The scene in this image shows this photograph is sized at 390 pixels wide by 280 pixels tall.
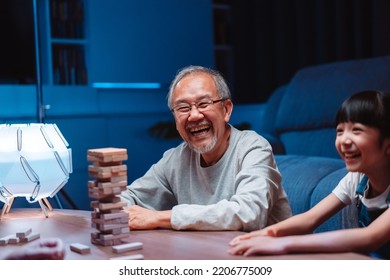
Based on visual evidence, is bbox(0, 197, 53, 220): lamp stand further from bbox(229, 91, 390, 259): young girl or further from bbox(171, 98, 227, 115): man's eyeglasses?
bbox(229, 91, 390, 259): young girl

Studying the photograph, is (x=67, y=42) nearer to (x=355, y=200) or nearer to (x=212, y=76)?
(x=212, y=76)

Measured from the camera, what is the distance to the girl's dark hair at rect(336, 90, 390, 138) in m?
1.02

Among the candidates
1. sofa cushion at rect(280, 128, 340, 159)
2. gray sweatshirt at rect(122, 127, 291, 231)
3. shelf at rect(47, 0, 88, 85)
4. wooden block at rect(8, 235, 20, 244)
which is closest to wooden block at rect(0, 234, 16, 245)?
wooden block at rect(8, 235, 20, 244)

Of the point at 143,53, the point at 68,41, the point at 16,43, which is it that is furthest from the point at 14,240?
the point at 143,53

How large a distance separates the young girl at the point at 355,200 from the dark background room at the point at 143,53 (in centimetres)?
163

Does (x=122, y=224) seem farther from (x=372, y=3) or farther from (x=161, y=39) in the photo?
(x=161, y=39)

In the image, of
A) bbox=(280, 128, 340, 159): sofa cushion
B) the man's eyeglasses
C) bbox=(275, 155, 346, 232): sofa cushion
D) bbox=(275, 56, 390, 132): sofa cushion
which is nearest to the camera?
the man's eyeglasses

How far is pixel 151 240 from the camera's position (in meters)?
0.95

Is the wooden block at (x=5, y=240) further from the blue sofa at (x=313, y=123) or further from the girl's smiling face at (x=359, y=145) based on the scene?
the blue sofa at (x=313, y=123)

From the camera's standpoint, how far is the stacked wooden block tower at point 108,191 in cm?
88

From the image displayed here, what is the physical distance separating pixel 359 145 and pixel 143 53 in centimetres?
280

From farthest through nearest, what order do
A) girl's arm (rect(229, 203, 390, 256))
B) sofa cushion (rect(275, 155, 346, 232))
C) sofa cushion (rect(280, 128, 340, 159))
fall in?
1. sofa cushion (rect(280, 128, 340, 159))
2. sofa cushion (rect(275, 155, 346, 232))
3. girl's arm (rect(229, 203, 390, 256))

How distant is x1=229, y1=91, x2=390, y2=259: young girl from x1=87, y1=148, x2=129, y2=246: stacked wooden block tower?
194 mm
